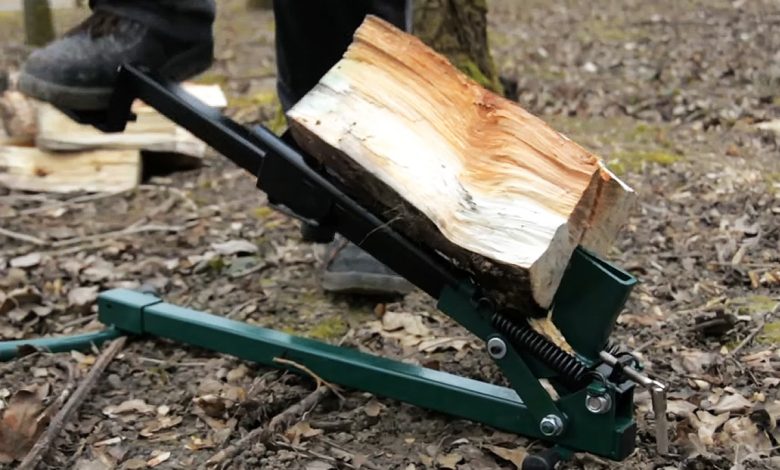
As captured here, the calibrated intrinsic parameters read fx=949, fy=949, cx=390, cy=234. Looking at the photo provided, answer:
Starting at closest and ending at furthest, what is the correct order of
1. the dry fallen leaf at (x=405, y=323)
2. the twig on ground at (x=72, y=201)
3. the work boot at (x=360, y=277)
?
the dry fallen leaf at (x=405, y=323)
the work boot at (x=360, y=277)
the twig on ground at (x=72, y=201)

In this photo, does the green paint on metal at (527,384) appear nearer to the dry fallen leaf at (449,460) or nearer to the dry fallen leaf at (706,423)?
the dry fallen leaf at (449,460)

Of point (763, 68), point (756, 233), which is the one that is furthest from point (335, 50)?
point (763, 68)

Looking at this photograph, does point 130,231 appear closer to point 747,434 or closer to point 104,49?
point 104,49

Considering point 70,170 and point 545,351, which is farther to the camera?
point 70,170

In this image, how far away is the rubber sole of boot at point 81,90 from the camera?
199 cm

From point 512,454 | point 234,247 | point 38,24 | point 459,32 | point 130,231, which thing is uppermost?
point 459,32

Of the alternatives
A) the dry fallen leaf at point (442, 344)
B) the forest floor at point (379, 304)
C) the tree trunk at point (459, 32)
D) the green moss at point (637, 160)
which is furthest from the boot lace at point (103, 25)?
the green moss at point (637, 160)

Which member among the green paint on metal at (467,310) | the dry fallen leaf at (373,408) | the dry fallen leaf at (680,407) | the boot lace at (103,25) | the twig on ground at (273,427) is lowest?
the twig on ground at (273,427)

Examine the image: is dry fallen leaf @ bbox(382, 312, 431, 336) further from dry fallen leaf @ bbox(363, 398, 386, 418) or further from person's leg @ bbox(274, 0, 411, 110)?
person's leg @ bbox(274, 0, 411, 110)

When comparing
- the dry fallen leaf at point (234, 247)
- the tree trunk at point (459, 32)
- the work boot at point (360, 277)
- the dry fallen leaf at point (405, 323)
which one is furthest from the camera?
the tree trunk at point (459, 32)

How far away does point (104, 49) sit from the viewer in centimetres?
198

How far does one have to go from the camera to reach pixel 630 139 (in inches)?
156

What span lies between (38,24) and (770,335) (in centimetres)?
489

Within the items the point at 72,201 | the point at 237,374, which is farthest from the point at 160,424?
the point at 72,201
